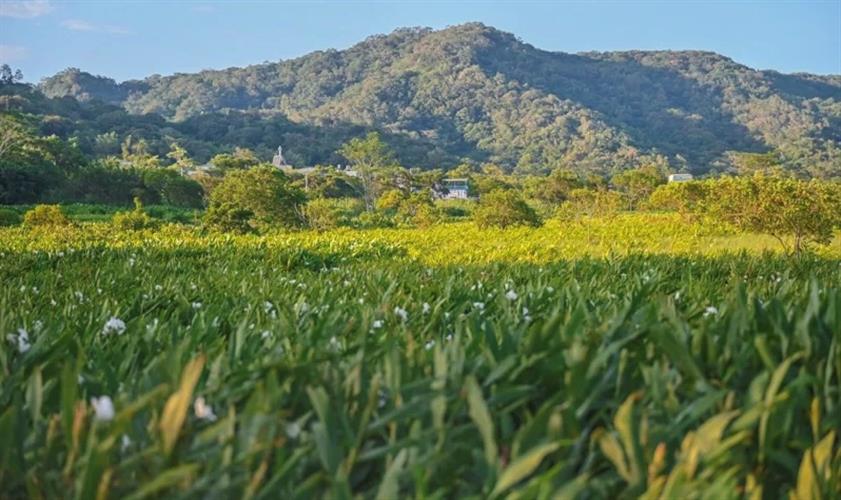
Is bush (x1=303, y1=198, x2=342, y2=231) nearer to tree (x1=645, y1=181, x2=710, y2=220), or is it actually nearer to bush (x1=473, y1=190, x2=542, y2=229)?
bush (x1=473, y1=190, x2=542, y2=229)

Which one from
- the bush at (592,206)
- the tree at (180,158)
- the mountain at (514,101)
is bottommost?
the bush at (592,206)

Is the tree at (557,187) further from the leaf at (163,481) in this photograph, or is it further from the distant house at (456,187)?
the leaf at (163,481)

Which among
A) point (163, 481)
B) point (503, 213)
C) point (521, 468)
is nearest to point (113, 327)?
point (163, 481)

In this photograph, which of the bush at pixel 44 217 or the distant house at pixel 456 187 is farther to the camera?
the distant house at pixel 456 187

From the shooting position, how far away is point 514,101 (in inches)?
5960

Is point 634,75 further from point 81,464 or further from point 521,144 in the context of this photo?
point 81,464

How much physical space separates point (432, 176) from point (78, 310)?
226 feet

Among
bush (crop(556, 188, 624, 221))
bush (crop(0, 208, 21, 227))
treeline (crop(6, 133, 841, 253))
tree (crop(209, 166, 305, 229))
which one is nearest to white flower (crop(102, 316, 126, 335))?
treeline (crop(6, 133, 841, 253))

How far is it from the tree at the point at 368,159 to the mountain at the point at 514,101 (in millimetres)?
47210

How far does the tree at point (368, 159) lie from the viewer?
56.6m

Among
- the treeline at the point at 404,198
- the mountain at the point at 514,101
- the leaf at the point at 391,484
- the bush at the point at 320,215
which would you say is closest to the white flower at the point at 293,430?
the leaf at the point at 391,484

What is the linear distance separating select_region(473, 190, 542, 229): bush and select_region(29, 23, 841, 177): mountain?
78977 millimetres

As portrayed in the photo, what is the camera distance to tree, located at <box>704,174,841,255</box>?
15.6 metres

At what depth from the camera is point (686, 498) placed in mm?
646
